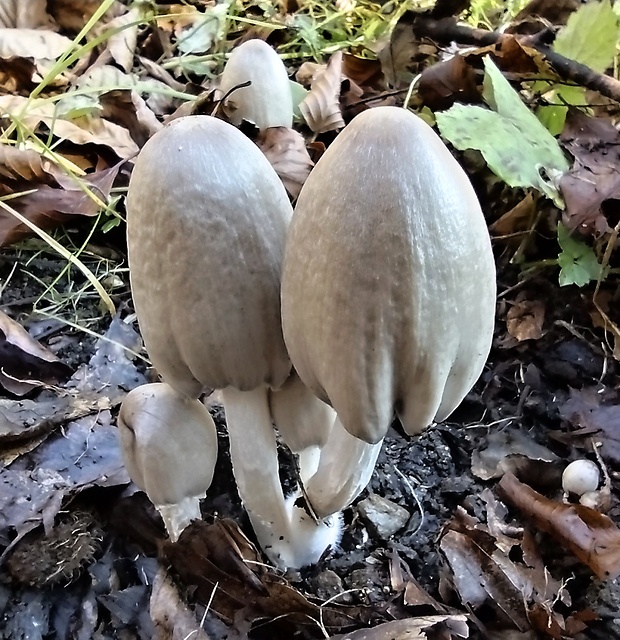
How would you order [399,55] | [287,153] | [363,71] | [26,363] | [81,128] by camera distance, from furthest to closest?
[363,71] → [399,55] → [81,128] → [287,153] → [26,363]

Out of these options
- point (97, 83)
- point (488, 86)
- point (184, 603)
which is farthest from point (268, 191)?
point (97, 83)

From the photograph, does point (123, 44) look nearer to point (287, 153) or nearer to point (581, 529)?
point (287, 153)

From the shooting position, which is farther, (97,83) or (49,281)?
(97,83)

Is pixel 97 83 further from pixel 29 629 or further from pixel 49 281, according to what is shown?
pixel 29 629

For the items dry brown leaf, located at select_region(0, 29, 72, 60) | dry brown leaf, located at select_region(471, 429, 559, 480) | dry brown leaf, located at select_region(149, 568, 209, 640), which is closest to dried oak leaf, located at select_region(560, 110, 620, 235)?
dry brown leaf, located at select_region(471, 429, 559, 480)

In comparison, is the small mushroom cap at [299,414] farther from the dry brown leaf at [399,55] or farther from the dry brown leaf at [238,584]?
the dry brown leaf at [399,55]

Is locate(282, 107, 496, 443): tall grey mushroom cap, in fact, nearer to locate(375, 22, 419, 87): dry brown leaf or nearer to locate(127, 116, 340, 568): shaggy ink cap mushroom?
Answer: locate(127, 116, 340, 568): shaggy ink cap mushroom

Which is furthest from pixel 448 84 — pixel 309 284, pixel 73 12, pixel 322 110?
pixel 73 12
